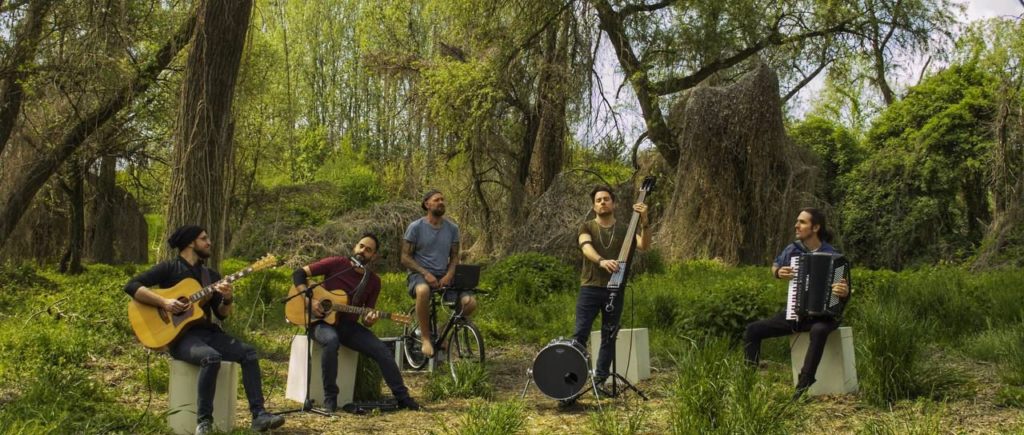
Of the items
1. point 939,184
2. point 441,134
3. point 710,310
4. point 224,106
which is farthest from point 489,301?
point 939,184

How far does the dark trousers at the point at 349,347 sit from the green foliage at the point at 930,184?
18.0 m

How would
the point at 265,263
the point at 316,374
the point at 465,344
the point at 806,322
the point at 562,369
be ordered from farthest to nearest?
the point at 465,344
the point at 316,374
the point at 806,322
the point at 562,369
the point at 265,263

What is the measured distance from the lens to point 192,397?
657cm

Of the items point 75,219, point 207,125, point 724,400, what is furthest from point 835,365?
point 75,219

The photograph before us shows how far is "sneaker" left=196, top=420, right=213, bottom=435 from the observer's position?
20.9 feet

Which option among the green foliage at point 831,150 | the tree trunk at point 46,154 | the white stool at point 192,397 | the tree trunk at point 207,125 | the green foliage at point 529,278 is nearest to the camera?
the white stool at point 192,397

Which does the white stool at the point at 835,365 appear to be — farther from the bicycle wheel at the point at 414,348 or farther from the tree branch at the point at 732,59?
the tree branch at the point at 732,59

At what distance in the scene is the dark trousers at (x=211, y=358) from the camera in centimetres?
640

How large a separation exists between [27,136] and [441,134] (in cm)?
947

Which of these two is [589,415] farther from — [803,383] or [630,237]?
[803,383]

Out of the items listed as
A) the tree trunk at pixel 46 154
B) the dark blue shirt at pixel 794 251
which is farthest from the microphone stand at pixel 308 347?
the tree trunk at pixel 46 154

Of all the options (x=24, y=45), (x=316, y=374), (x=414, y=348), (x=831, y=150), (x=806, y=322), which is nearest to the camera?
(x=806, y=322)

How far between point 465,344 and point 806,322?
3.01 meters

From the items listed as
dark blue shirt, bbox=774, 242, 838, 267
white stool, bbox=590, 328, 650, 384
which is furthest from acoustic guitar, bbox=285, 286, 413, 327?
dark blue shirt, bbox=774, 242, 838, 267
